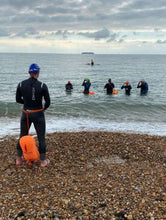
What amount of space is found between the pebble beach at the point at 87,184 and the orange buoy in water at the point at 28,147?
0.29 metres

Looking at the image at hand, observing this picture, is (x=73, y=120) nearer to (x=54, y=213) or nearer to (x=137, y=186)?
(x=137, y=186)

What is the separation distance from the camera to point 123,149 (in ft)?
25.2

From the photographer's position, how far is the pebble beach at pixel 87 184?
4.03m

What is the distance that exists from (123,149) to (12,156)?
388 centimetres

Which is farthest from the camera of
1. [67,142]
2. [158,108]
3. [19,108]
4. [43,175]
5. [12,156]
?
[158,108]

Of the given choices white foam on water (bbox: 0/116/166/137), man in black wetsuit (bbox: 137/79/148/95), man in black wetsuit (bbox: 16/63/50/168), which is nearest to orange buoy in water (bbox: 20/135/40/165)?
man in black wetsuit (bbox: 16/63/50/168)

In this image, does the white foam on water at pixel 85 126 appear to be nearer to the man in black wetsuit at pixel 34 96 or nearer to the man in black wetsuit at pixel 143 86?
the man in black wetsuit at pixel 34 96

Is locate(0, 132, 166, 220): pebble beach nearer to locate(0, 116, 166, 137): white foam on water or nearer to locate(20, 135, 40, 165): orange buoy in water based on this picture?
locate(20, 135, 40, 165): orange buoy in water

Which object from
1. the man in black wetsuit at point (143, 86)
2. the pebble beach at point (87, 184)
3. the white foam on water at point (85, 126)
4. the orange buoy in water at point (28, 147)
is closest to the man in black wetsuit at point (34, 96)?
the orange buoy in water at point (28, 147)

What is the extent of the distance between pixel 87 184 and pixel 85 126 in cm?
734

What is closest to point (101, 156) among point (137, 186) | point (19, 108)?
point (137, 186)

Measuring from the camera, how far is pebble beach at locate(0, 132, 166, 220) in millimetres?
4027

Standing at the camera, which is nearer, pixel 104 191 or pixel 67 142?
pixel 104 191

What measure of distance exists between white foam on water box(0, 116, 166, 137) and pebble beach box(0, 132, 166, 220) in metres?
3.50
